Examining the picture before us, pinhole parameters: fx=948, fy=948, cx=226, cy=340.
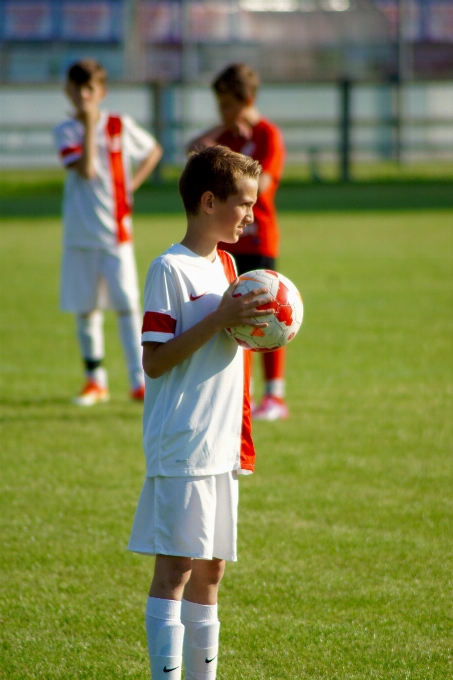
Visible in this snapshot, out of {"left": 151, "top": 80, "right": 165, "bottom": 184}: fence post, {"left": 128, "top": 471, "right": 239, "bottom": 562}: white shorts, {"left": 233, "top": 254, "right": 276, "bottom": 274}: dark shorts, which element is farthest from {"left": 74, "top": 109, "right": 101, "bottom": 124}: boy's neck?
{"left": 151, "top": 80, "right": 165, "bottom": 184}: fence post

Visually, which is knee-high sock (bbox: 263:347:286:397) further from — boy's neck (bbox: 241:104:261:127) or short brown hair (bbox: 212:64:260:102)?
short brown hair (bbox: 212:64:260:102)

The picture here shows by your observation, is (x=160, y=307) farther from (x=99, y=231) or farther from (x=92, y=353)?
(x=92, y=353)

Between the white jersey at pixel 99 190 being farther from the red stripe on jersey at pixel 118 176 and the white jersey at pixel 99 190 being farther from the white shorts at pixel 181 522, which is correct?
the white shorts at pixel 181 522

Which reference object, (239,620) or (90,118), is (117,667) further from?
(90,118)

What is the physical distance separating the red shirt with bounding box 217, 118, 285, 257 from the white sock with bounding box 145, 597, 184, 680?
3746 millimetres

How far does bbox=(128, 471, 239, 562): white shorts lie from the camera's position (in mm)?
2711

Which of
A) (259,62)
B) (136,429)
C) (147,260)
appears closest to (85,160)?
(136,429)

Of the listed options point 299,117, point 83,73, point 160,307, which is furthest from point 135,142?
point 299,117

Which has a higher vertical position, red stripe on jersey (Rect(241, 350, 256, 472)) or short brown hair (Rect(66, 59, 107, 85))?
short brown hair (Rect(66, 59, 107, 85))

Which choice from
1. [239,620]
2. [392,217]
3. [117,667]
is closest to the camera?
[117,667]

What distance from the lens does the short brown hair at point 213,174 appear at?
2.77 metres

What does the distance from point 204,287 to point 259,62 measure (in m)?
39.7

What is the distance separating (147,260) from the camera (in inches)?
540

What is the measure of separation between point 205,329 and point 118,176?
4.50 meters
